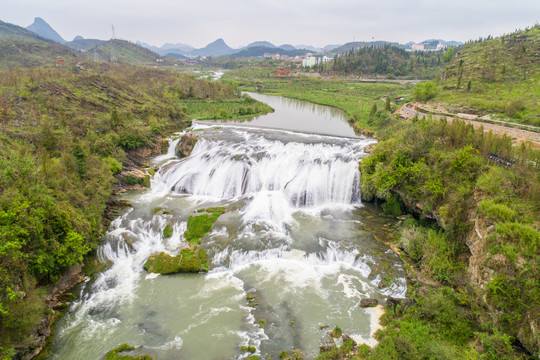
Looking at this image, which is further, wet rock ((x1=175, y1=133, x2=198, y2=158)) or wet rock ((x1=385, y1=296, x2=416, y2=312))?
wet rock ((x1=175, y1=133, x2=198, y2=158))

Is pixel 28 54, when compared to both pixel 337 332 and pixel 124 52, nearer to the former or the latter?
pixel 124 52

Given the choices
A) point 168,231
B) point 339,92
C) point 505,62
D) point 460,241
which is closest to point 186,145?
point 168,231

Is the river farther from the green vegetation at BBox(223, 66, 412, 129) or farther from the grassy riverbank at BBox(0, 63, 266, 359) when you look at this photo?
the green vegetation at BBox(223, 66, 412, 129)

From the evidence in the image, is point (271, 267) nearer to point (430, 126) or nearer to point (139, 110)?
point (430, 126)

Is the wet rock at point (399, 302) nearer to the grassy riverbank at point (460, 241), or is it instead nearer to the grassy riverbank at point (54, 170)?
the grassy riverbank at point (460, 241)

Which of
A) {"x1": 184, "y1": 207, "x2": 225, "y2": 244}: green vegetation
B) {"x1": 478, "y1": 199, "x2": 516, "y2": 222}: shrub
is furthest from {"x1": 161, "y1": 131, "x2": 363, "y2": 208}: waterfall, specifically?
{"x1": 478, "y1": 199, "x2": 516, "y2": 222}: shrub
